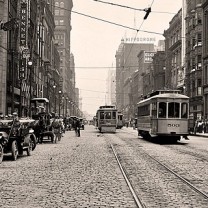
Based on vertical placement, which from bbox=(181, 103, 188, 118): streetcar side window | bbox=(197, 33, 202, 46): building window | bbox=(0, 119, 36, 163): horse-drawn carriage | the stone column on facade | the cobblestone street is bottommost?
the cobblestone street

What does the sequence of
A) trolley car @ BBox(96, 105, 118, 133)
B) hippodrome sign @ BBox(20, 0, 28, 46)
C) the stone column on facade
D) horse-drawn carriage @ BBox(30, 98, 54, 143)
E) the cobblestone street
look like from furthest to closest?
hippodrome sign @ BBox(20, 0, 28, 46) → trolley car @ BBox(96, 105, 118, 133) → the stone column on facade → horse-drawn carriage @ BBox(30, 98, 54, 143) → the cobblestone street

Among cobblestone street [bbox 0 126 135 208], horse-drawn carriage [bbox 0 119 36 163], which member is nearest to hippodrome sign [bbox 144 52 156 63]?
horse-drawn carriage [bbox 0 119 36 163]

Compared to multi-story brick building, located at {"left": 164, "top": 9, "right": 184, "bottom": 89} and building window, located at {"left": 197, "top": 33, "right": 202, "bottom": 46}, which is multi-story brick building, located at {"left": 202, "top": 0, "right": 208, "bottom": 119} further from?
multi-story brick building, located at {"left": 164, "top": 9, "right": 184, "bottom": 89}

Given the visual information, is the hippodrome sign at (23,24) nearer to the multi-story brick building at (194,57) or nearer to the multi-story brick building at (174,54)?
the multi-story brick building at (194,57)

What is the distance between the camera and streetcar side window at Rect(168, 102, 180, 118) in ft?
89.5

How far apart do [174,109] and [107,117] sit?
22457 mm

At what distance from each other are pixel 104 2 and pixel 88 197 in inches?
527

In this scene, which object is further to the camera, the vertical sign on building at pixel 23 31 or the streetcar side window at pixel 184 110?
the vertical sign on building at pixel 23 31

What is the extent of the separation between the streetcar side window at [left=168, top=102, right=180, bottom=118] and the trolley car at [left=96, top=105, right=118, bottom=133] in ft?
72.6

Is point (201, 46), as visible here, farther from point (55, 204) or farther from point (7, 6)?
point (55, 204)

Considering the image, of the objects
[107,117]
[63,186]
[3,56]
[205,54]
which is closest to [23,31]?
[3,56]

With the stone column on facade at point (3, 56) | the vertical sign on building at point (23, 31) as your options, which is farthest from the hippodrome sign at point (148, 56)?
the stone column on facade at point (3, 56)

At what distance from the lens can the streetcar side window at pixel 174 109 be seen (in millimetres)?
27281

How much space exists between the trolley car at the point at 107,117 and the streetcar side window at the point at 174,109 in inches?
871
